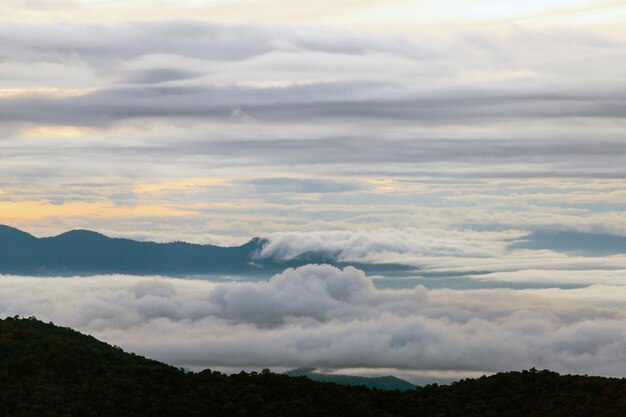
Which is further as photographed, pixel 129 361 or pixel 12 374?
pixel 129 361

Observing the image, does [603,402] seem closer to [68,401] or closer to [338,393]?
[338,393]

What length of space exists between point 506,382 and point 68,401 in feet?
175

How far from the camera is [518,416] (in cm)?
12781

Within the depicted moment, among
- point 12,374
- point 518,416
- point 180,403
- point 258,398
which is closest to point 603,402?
point 518,416

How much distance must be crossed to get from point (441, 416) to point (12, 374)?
51138mm

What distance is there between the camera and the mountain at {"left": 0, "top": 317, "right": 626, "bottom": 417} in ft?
409

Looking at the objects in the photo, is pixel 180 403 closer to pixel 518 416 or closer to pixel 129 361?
pixel 129 361

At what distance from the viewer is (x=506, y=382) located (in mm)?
136500

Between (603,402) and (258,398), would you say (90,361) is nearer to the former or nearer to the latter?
(258,398)

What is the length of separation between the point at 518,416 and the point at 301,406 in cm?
2540

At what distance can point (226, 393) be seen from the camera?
5162 inches

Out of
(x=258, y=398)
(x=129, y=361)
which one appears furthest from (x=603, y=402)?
(x=129, y=361)

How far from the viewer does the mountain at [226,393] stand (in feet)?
409

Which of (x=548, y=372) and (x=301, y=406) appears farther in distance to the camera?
(x=548, y=372)
